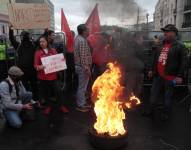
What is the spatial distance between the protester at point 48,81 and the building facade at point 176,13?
142ft

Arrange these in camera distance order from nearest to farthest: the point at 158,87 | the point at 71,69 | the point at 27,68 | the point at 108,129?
1. the point at 108,129
2. the point at 158,87
3. the point at 27,68
4. the point at 71,69

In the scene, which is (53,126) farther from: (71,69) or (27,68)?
(71,69)

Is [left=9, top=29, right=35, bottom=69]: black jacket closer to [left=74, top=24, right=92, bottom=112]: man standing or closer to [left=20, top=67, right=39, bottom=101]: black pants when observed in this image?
[left=20, top=67, right=39, bottom=101]: black pants

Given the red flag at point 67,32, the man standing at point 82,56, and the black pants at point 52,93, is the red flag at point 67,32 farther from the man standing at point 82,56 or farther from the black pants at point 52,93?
→ the black pants at point 52,93

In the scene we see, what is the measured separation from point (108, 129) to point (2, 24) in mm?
45861

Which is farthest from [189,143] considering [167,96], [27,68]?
[27,68]

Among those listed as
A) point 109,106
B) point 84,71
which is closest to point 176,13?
point 84,71

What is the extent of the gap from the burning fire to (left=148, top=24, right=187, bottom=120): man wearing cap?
129 centimetres

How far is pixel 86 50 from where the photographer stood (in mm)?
6652

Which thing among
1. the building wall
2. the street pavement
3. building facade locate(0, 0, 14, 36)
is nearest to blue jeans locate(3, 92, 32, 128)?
the street pavement

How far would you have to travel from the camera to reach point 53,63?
6.47 m

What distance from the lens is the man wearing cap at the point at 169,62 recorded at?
6.05 m

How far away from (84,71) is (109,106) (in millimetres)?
1887

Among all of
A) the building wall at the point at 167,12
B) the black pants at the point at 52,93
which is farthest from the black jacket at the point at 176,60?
the building wall at the point at 167,12
